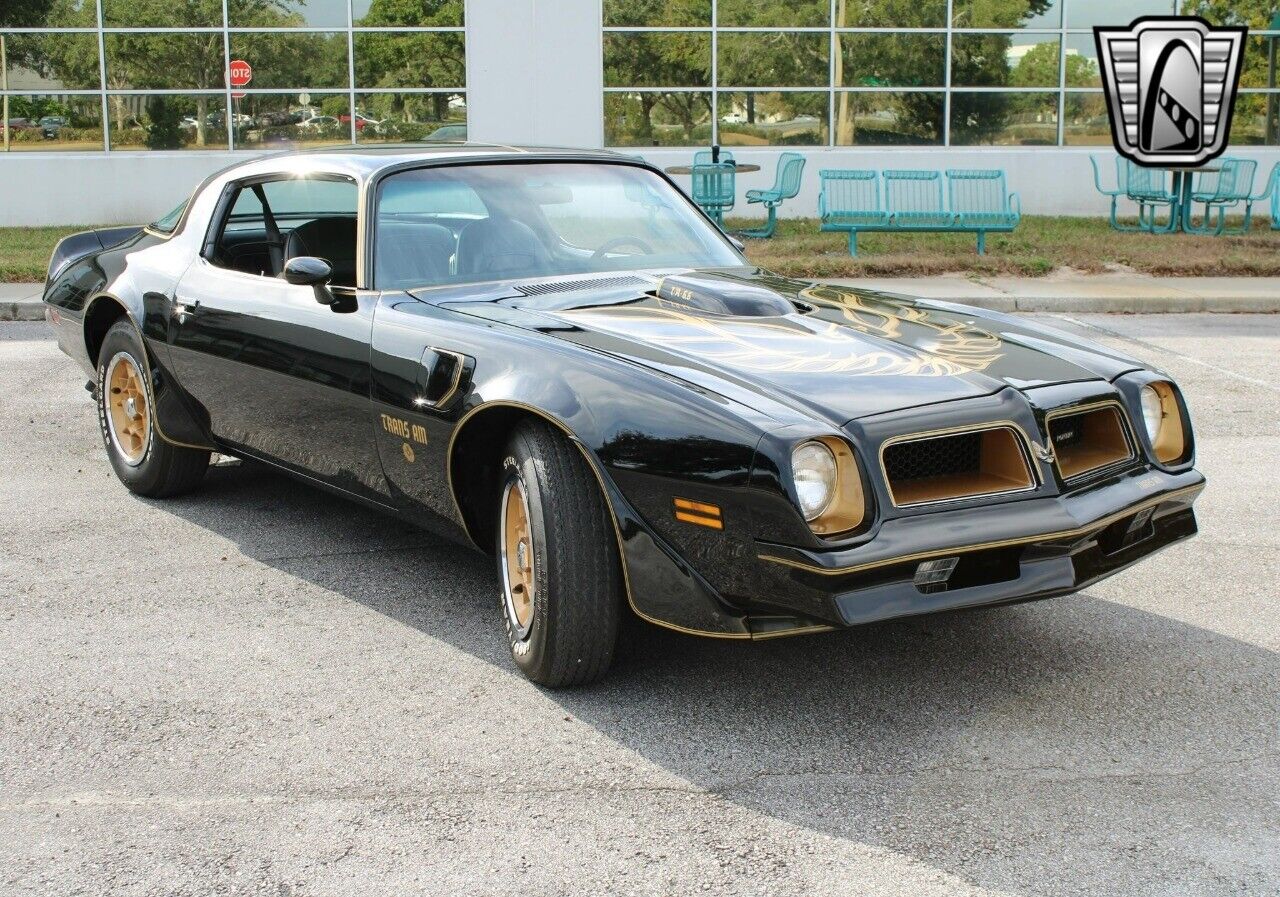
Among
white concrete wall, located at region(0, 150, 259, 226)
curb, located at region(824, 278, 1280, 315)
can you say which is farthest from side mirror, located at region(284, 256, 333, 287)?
white concrete wall, located at region(0, 150, 259, 226)

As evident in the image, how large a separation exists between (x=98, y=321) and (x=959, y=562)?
14.2 ft

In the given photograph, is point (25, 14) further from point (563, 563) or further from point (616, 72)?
point (563, 563)

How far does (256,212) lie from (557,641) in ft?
9.15

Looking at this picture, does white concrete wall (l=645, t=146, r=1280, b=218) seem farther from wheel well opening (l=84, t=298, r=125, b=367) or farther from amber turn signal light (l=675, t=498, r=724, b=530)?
amber turn signal light (l=675, t=498, r=724, b=530)

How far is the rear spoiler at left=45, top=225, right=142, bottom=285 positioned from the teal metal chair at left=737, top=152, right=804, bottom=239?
1110 centimetres

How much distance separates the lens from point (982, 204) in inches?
714

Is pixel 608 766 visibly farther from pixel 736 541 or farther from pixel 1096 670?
pixel 1096 670

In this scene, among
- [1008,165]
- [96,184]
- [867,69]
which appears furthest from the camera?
[1008,165]

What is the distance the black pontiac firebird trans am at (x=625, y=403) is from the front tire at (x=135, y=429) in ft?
0.47

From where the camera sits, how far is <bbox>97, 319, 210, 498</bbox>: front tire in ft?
20.1

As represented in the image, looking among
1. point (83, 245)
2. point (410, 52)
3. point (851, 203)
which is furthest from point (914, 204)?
point (83, 245)

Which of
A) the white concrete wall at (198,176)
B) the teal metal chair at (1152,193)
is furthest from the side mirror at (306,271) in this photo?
the teal metal chair at (1152,193)

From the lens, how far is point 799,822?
340 cm

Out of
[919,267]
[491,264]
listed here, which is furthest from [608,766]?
[919,267]
